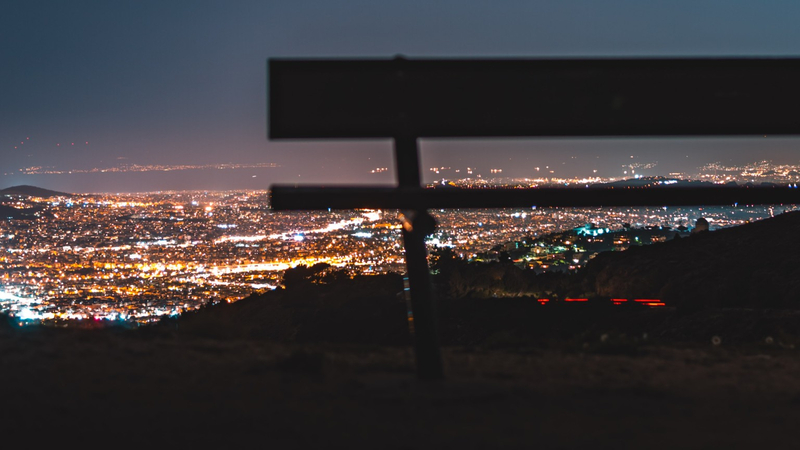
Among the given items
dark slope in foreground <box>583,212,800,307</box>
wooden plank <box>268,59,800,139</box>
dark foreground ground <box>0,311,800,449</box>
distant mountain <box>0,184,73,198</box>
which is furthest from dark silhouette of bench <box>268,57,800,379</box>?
distant mountain <box>0,184,73,198</box>

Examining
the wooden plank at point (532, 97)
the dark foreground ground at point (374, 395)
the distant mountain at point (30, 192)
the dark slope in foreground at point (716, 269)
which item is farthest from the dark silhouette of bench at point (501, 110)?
the distant mountain at point (30, 192)

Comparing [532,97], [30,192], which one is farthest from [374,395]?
[30,192]

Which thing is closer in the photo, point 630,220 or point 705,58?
Result: point 705,58

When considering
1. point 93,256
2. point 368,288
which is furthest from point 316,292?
point 93,256

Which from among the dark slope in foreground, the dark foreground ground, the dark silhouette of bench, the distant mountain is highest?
the distant mountain

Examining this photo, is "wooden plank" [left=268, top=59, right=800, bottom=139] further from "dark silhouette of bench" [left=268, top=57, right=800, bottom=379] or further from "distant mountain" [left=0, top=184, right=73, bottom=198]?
"distant mountain" [left=0, top=184, right=73, bottom=198]

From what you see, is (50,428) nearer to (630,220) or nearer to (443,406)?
(443,406)
